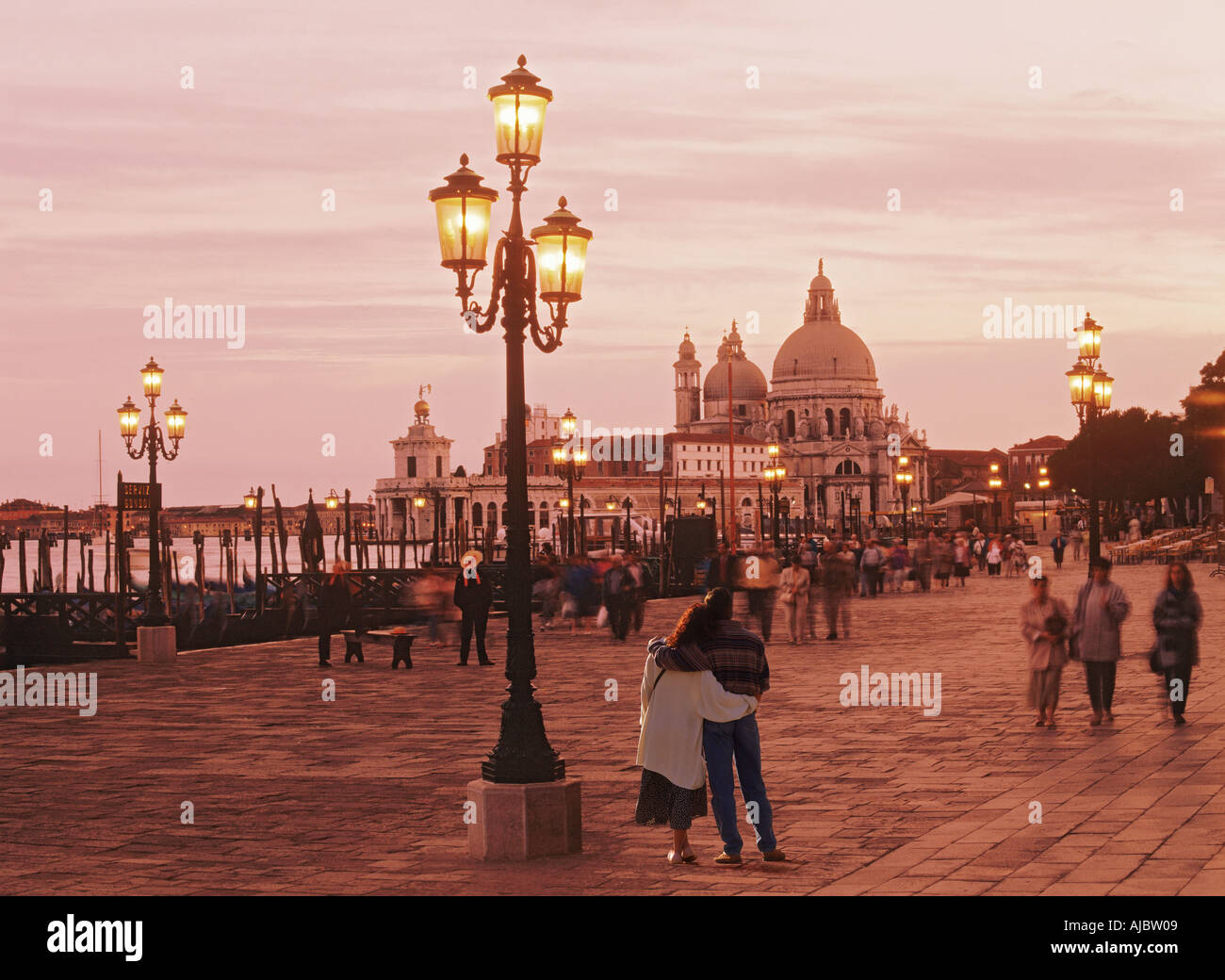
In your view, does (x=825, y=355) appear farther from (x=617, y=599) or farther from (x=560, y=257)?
(x=560, y=257)

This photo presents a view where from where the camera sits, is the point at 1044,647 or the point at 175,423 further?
the point at 175,423

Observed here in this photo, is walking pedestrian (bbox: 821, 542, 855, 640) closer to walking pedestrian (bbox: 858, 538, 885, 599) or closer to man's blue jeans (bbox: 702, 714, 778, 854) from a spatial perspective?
walking pedestrian (bbox: 858, 538, 885, 599)

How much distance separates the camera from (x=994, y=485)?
219 feet

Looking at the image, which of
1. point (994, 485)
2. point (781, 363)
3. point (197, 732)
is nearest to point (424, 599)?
point (197, 732)

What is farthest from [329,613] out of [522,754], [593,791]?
[522,754]

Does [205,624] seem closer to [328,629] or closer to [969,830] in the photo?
[328,629]

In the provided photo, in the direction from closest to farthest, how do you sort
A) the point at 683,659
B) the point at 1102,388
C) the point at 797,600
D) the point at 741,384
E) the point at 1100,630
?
the point at 683,659 → the point at 1100,630 → the point at 797,600 → the point at 1102,388 → the point at 741,384

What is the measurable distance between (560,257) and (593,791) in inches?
143

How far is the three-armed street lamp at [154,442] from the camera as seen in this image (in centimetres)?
2206

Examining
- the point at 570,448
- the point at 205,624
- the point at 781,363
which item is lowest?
the point at 205,624

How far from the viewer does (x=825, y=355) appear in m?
174

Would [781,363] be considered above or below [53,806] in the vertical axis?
above
